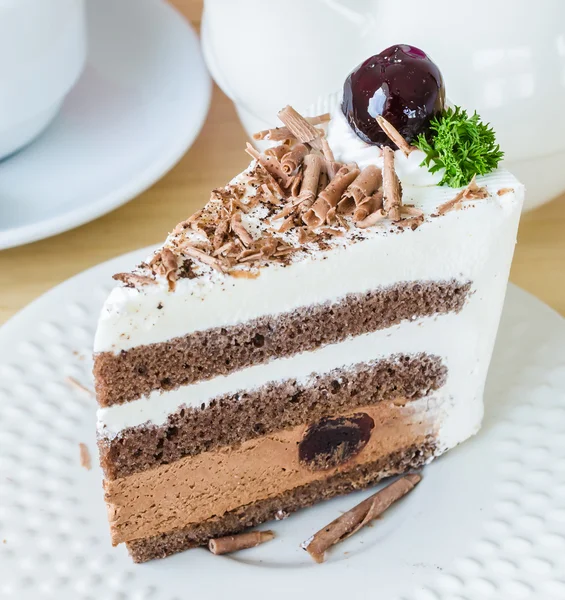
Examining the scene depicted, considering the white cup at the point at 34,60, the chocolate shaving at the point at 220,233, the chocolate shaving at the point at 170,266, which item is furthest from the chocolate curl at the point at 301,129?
the white cup at the point at 34,60

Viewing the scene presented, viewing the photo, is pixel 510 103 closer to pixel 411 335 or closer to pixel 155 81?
pixel 411 335

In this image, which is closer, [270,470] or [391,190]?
[391,190]

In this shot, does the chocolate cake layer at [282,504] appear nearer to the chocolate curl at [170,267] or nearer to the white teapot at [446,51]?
the chocolate curl at [170,267]

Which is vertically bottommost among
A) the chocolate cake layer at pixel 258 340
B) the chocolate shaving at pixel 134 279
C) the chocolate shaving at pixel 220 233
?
the chocolate cake layer at pixel 258 340

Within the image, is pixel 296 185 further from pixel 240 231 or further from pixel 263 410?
pixel 263 410

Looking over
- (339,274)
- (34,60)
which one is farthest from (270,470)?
(34,60)

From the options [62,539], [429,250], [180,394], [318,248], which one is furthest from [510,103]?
[62,539]

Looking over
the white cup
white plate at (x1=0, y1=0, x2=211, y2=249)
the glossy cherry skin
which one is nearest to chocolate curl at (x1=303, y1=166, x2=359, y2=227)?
the glossy cherry skin
